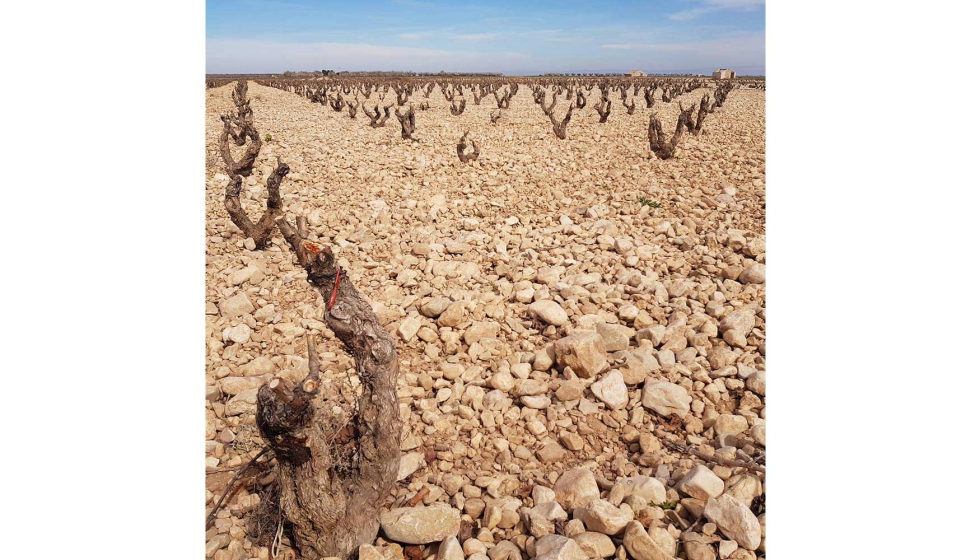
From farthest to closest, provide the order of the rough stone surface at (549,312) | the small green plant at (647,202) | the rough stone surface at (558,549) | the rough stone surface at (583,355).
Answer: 1. the small green plant at (647,202)
2. the rough stone surface at (549,312)
3. the rough stone surface at (583,355)
4. the rough stone surface at (558,549)

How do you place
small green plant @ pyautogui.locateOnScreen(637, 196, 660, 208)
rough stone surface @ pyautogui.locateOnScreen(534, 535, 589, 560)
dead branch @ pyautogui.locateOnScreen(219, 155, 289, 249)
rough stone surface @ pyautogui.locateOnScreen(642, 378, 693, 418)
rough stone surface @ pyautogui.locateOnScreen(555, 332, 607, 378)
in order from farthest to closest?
small green plant @ pyautogui.locateOnScreen(637, 196, 660, 208) → dead branch @ pyautogui.locateOnScreen(219, 155, 289, 249) → rough stone surface @ pyautogui.locateOnScreen(555, 332, 607, 378) → rough stone surface @ pyautogui.locateOnScreen(642, 378, 693, 418) → rough stone surface @ pyautogui.locateOnScreen(534, 535, 589, 560)

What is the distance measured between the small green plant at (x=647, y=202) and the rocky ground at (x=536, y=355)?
40 mm

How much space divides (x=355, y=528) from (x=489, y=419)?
39.7 inches

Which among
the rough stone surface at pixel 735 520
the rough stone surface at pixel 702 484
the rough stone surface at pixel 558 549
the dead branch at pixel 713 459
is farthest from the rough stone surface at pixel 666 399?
the rough stone surface at pixel 558 549

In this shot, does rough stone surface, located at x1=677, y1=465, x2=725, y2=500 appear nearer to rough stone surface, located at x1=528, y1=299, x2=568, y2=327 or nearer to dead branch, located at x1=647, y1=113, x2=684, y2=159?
rough stone surface, located at x1=528, y1=299, x2=568, y2=327

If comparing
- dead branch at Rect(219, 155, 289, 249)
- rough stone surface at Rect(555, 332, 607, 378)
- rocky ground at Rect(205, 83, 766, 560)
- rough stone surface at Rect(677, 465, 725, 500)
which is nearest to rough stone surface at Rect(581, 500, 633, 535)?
rocky ground at Rect(205, 83, 766, 560)

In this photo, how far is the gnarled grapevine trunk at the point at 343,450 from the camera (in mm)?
2098

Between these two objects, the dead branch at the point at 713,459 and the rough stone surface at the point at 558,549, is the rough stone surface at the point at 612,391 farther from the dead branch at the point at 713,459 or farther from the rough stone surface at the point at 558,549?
the rough stone surface at the point at 558,549

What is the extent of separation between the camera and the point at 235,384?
3.45m

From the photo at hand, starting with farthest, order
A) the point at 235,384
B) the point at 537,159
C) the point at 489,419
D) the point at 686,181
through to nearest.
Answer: the point at 537,159, the point at 686,181, the point at 235,384, the point at 489,419

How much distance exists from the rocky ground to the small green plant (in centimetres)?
4

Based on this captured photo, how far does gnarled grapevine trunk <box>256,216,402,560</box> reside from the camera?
2098 mm
